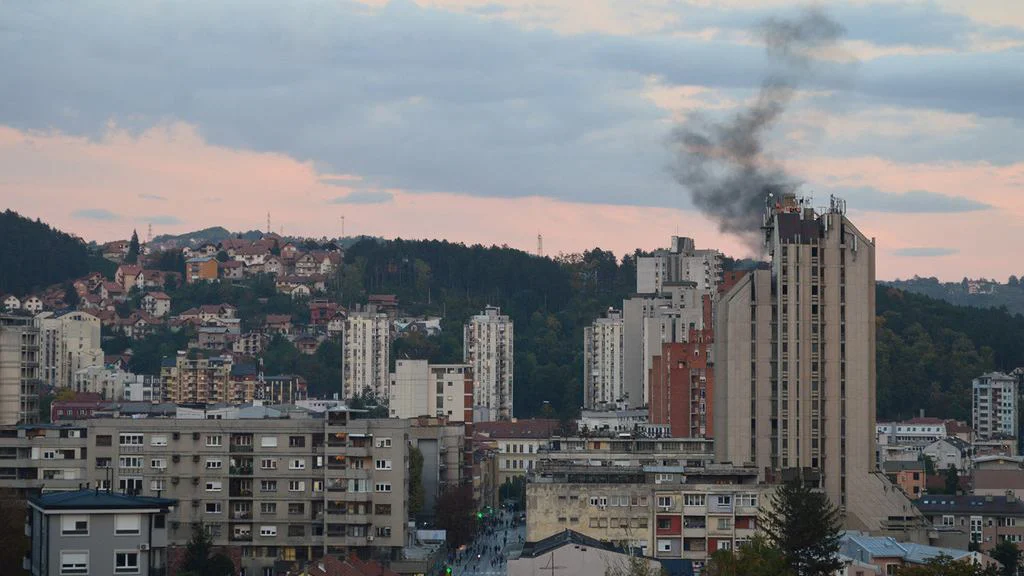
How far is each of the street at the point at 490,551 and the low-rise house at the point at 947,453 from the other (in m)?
39.4

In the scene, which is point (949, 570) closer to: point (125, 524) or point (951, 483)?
point (125, 524)

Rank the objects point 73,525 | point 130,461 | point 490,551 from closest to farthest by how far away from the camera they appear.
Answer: point 73,525 → point 130,461 → point 490,551

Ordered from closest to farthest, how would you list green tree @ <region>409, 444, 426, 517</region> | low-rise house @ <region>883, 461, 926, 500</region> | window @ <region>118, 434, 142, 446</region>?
window @ <region>118, 434, 142, 446</region>
green tree @ <region>409, 444, 426, 517</region>
low-rise house @ <region>883, 461, 926, 500</region>

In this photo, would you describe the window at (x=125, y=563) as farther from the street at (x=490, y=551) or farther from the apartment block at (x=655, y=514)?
the street at (x=490, y=551)

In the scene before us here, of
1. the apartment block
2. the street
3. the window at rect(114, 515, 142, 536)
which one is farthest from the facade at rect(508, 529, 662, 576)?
the street

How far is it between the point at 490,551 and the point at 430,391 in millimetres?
65833

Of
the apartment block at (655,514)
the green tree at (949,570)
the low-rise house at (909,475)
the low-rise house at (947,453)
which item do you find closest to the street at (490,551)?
the apartment block at (655,514)

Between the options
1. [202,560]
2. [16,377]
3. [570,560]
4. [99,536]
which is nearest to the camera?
[99,536]

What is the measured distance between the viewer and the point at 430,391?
179 meters

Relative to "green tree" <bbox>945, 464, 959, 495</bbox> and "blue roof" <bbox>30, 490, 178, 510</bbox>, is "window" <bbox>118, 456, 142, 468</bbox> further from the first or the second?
"green tree" <bbox>945, 464, 959, 495</bbox>

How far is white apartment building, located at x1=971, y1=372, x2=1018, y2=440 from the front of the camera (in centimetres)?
19425

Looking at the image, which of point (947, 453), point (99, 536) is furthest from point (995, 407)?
point (99, 536)

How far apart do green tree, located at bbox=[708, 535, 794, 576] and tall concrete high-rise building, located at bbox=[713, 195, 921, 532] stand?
72.4ft

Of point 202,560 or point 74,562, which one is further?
point 202,560
